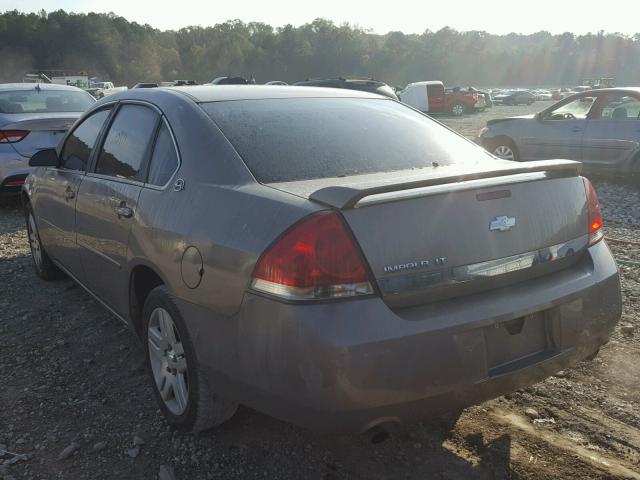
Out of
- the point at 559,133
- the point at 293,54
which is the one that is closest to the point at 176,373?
the point at 559,133

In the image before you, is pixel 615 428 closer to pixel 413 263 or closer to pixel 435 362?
pixel 435 362

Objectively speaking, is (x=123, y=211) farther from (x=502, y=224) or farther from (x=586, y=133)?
(x=586, y=133)

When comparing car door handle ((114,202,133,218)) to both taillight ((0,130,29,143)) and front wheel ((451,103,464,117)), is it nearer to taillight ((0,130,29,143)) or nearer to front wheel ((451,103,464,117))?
taillight ((0,130,29,143))

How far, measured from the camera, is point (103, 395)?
3295mm

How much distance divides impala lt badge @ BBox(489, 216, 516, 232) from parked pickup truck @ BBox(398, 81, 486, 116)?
95.1 ft

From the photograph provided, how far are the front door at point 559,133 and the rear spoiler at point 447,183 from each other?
771 cm

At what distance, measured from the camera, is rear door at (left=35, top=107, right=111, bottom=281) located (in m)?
3.92

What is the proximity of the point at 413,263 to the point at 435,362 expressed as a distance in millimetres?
353

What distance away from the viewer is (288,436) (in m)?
2.85

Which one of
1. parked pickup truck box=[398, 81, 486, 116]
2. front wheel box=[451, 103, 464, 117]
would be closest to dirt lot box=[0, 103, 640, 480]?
parked pickup truck box=[398, 81, 486, 116]

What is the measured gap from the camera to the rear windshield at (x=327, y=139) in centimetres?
273

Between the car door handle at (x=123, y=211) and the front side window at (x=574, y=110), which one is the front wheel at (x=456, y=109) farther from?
the car door handle at (x=123, y=211)

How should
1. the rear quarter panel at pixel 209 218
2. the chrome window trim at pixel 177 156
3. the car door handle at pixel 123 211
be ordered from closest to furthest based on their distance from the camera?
the rear quarter panel at pixel 209 218, the chrome window trim at pixel 177 156, the car door handle at pixel 123 211

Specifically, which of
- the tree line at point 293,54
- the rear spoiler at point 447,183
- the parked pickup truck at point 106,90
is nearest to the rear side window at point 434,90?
the parked pickup truck at point 106,90
